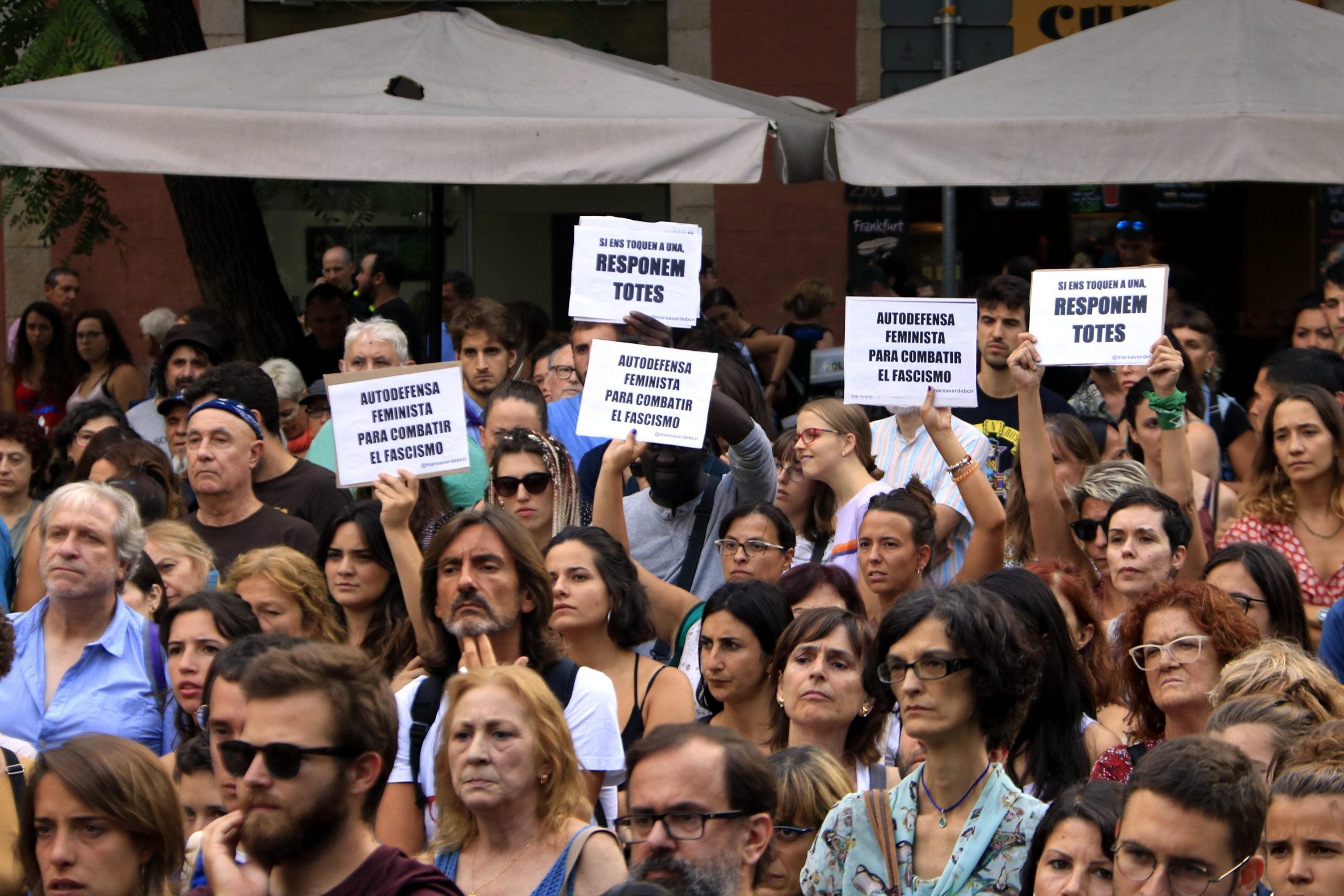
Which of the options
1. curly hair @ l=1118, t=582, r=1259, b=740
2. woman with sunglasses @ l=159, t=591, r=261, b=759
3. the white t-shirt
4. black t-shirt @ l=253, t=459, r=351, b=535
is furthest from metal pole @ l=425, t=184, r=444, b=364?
curly hair @ l=1118, t=582, r=1259, b=740

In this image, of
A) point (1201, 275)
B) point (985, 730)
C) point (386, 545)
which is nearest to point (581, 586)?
point (386, 545)

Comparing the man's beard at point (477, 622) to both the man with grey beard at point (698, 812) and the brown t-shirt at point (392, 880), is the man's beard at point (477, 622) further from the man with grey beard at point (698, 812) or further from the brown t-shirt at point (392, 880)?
the brown t-shirt at point (392, 880)

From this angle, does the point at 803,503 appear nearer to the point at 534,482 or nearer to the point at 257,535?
the point at 534,482

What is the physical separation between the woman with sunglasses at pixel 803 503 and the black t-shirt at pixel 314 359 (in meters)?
4.02

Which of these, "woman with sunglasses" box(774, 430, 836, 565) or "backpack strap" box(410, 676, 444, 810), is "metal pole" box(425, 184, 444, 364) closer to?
"woman with sunglasses" box(774, 430, 836, 565)

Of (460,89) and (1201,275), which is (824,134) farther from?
(1201,275)

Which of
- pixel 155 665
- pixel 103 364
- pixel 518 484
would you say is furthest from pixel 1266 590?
pixel 103 364

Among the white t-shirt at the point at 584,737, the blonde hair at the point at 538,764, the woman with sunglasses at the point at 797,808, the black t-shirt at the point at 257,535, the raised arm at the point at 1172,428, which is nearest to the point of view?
the blonde hair at the point at 538,764

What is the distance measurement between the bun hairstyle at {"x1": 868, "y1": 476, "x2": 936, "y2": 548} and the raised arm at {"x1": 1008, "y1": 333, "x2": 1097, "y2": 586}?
40cm

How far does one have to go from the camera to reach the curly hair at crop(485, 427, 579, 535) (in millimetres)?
5883

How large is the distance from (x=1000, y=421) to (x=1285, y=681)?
299cm

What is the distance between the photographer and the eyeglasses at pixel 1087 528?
225 inches

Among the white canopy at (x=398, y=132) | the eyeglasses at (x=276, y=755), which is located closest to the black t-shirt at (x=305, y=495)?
the white canopy at (x=398, y=132)

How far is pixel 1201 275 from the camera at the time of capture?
44.2 ft
